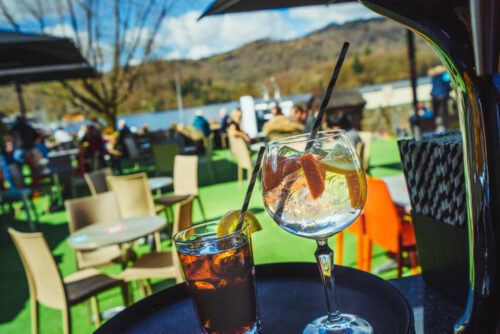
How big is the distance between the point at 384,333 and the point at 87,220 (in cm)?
318

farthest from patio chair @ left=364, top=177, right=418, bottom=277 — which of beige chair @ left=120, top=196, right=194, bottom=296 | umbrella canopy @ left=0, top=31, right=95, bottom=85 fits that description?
umbrella canopy @ left=0, top=31, right=95, bottom=85

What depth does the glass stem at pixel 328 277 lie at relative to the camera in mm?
560

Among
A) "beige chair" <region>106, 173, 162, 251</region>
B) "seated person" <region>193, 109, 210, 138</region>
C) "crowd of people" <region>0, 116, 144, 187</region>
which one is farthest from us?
"seated person" <region>193, 109, 210, 138</region>

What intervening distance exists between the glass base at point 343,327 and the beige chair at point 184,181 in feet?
13.3

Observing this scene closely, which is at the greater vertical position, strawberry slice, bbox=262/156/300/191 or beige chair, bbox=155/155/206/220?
strawberry slice, bbox=262/156/300/191

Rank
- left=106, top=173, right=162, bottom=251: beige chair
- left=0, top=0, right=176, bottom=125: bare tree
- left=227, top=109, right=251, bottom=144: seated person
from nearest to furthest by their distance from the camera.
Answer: left=106, top=173, right=162, bottom=251: beige chair < left=227, top=109, right=251, bottom=144: seated person < left=0, top=0, right=176, bottom=125: bare tree

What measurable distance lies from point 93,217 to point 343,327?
3.15 metres

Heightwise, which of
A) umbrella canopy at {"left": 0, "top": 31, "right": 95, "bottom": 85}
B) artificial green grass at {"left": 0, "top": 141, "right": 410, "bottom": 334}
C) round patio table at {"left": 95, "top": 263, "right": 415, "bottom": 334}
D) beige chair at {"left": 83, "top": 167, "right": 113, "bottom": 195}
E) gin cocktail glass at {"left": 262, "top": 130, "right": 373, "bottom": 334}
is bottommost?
artificial green grass at {"left": 0, "top": 141, "right": 410, "bottom": 334}

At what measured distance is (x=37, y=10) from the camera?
→ 511 inches

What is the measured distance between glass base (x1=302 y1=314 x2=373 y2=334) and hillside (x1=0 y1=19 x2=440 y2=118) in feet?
145

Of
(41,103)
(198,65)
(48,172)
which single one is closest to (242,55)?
(198,65)

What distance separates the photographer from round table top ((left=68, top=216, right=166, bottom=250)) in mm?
2633

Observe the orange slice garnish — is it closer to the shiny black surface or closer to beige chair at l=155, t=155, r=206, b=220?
the shiny black surface

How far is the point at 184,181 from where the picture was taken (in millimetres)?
4922
